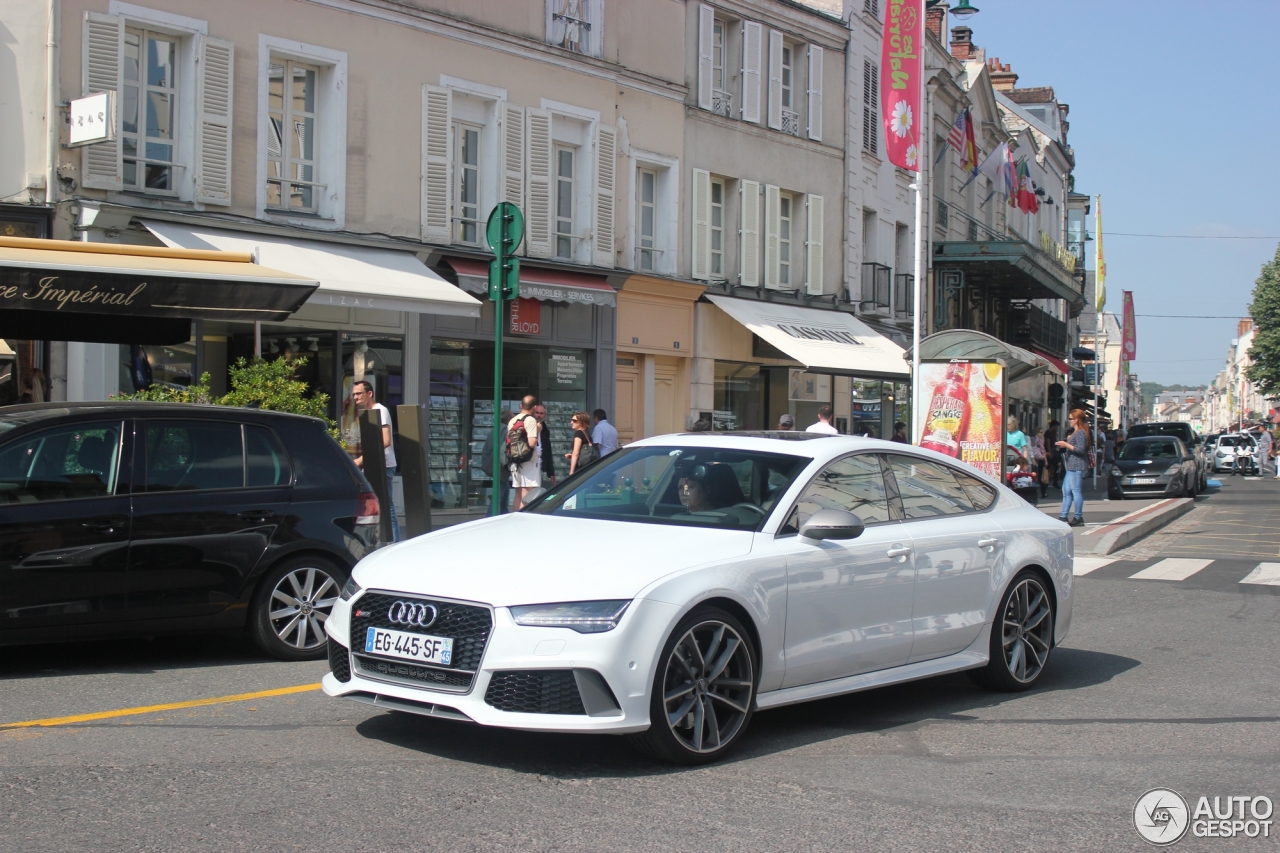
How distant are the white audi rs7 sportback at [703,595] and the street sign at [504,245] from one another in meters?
4.91

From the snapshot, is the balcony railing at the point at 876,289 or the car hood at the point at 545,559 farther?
the balcony railing at the point at 876,289

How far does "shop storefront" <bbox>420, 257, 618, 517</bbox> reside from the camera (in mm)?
18609

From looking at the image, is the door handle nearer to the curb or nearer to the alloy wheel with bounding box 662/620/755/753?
the alloy wheel with bounding box 662/620/755/753

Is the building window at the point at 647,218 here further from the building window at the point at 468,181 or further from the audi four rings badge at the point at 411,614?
the audi four rings badge at the point at 411,614

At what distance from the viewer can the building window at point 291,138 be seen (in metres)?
16.7

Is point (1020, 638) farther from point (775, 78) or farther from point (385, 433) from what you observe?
point (775, 78)

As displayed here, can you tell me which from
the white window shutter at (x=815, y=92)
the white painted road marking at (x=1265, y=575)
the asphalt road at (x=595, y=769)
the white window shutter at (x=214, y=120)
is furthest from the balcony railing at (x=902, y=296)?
the asphalt road at (x=595, y=769)

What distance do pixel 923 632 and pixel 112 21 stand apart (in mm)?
12252

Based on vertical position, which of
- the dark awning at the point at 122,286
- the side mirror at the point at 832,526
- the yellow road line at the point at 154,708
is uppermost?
the dark awning at the point at 122,286

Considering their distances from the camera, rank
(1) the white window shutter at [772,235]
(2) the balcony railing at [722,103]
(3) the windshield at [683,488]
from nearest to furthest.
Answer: (3) the windshield at [683,488], (2) the balcony railing at [722,103], (1) the white window shutter at [772,235]

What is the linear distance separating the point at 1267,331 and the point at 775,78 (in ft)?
165

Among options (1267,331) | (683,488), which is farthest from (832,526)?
(1267,331)

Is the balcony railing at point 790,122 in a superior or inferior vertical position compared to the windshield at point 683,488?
superior

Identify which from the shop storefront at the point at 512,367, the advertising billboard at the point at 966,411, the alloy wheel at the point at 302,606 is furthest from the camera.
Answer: the advertising billboard at the point at 966,411
